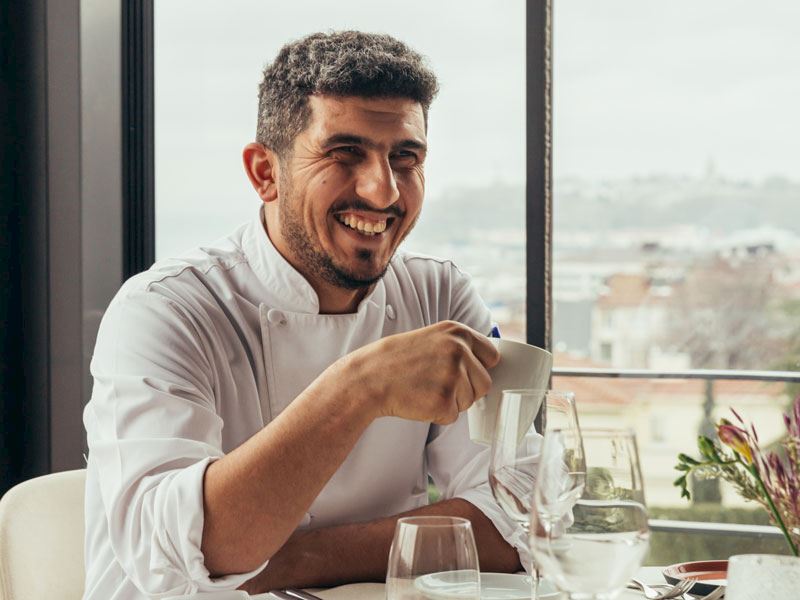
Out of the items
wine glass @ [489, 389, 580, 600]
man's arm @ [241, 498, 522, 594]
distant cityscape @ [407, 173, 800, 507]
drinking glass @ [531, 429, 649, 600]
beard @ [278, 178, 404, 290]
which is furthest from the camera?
distant cityscape @ [407, 173, 800, 507]

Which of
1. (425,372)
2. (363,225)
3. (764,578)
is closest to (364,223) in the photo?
(363,225)

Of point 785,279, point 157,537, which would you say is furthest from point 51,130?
point 785,279

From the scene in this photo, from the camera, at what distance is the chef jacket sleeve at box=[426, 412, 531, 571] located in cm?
160

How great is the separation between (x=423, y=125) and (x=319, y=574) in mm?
784

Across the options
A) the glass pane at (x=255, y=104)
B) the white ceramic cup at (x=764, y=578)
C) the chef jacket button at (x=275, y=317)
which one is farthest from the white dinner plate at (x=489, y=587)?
the glass pane at (x=255, y=104)

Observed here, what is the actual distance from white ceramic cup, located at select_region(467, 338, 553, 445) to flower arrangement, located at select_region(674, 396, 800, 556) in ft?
1.14

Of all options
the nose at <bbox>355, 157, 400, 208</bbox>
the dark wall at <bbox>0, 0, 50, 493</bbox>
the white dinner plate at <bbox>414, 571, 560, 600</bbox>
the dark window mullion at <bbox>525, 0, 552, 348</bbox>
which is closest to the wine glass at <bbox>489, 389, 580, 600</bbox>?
the white dinner plate at <bbox>414, 571, 560, 600</bbox>

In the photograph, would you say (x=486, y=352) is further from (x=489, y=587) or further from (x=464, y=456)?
(x=464, y=456)

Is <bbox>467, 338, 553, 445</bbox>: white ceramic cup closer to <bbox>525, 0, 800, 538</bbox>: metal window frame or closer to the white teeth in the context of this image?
the white teeth

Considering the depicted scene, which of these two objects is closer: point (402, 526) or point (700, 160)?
point (402, 526)

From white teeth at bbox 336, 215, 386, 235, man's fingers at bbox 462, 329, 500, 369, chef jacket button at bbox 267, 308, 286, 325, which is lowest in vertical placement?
man's fingers at bbox 462, 329, 500, 369

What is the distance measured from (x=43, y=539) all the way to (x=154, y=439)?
11.9 inches

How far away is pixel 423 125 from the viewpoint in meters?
1.73

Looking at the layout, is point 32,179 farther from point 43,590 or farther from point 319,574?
point 319,574
